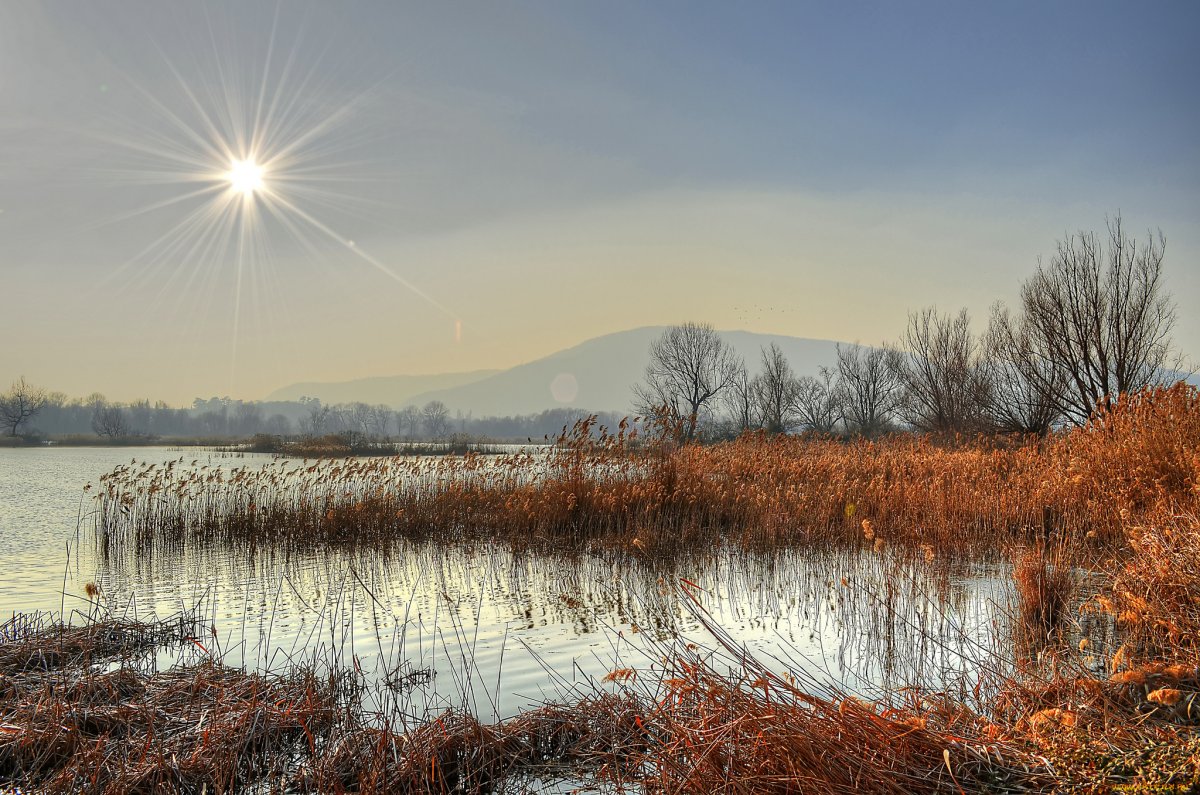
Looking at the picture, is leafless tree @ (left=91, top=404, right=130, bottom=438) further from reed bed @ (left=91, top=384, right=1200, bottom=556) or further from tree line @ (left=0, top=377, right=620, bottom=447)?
reed bed @ (left=91, top=384, right=1200, bottom=556)

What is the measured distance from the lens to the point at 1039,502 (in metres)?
9.86

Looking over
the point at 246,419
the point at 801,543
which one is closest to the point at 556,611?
the point at 801,543

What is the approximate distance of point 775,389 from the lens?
52.1 meters

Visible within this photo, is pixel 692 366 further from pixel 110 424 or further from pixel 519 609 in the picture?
pixel 110 424

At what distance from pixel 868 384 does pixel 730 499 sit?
2048 inches

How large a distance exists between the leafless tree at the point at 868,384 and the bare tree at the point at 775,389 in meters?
4.77

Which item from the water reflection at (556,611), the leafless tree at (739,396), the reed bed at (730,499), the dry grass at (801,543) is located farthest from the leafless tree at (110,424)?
the water reflection at (556,611)

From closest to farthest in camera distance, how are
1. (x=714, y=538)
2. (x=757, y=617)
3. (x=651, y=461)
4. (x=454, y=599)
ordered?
(x=757, y=617) → (x=454, y=599) → (x=714, y=538) → (x=651, y=461)

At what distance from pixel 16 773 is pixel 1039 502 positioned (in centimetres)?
1085

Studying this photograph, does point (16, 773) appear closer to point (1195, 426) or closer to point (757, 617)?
point (757, 617)

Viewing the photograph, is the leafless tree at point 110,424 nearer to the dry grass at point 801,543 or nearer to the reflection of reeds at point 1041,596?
the dry grass at point 801,543

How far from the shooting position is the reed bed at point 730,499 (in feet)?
30.4

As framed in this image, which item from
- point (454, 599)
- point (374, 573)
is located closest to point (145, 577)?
point (374, 573)

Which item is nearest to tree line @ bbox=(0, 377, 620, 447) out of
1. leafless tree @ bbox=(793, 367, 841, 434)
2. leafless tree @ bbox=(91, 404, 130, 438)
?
leafless tree @ bbox=(91, 404, 130, 438)
